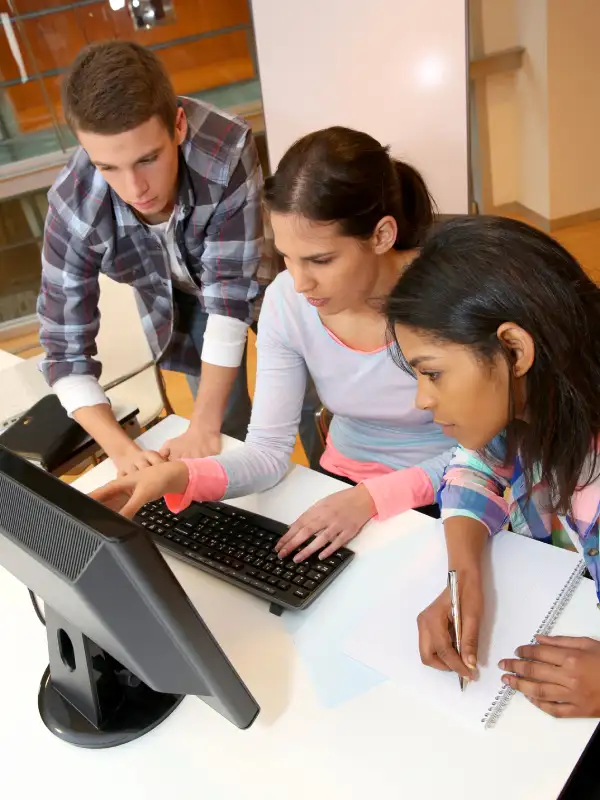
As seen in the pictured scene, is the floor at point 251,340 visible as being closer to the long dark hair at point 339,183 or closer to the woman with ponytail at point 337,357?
the woman with ponytail at point 337,357

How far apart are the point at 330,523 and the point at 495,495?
24 centimetres

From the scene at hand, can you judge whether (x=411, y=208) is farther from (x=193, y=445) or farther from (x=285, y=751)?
(x=285, y=751)

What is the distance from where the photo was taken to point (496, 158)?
3.49 metres

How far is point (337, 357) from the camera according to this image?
1231mm

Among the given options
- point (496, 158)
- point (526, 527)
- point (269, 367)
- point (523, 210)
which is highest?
point (269, 367)

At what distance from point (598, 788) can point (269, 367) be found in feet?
2.51

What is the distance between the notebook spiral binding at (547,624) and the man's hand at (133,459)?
0.64 m

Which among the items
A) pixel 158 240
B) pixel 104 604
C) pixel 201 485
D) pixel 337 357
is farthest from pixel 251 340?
pixel 104 604

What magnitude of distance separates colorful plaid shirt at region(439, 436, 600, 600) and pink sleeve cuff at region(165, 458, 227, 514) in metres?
0.34

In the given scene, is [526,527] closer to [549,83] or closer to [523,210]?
[549,83]

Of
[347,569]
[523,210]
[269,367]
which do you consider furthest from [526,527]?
[523,210]

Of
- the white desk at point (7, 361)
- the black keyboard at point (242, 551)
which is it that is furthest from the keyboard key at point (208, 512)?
the white desk at point (7, 361)

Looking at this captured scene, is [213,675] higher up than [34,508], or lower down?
lower down

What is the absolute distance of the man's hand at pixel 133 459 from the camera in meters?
1.23
